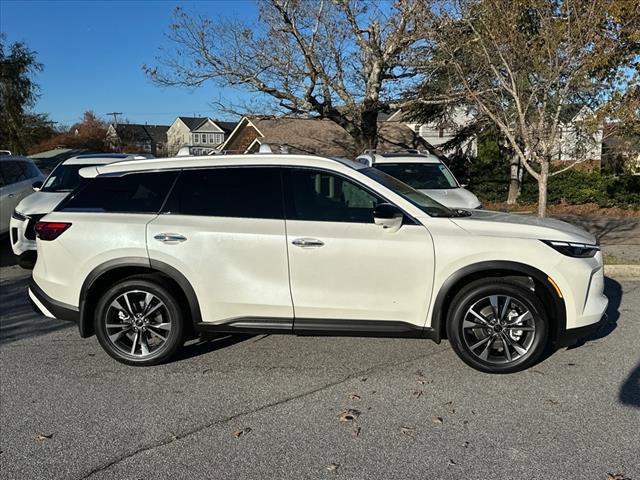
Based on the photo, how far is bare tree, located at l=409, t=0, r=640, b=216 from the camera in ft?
25.1

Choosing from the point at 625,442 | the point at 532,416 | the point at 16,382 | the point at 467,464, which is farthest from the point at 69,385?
the point at 625,442


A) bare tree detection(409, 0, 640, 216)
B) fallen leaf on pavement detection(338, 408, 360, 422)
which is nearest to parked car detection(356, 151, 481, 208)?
bare tree detection(409, 0, 640, 216)

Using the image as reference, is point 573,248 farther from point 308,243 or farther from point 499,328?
point 308,243

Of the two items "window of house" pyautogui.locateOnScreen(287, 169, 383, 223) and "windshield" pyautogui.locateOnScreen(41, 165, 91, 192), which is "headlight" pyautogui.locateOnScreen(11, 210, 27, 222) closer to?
"windshield" pyautogui.locateOnScreen(41, 165, 91, 192)

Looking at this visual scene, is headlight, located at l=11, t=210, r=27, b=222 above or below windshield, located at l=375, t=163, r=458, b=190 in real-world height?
below

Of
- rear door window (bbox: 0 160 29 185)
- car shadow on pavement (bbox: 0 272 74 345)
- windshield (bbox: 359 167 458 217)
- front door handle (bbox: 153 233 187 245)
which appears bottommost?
car shadow on pavement (bbox: 0 272 74 345)

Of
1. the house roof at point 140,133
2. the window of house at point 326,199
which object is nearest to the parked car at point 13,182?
the window of house at point 326,199

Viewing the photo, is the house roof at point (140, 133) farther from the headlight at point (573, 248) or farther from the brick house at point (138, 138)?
the headlight at point (573, 248)

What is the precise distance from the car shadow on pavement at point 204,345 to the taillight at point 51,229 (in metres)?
1.46

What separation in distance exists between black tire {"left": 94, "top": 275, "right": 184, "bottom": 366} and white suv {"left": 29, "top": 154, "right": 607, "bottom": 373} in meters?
0.01

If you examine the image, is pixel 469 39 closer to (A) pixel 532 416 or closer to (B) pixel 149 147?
(A) pixel 532 416

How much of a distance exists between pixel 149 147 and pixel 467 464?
9027 centimetres

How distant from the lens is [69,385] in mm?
4234

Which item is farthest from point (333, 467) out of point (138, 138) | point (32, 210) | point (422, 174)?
point (138, 138)
